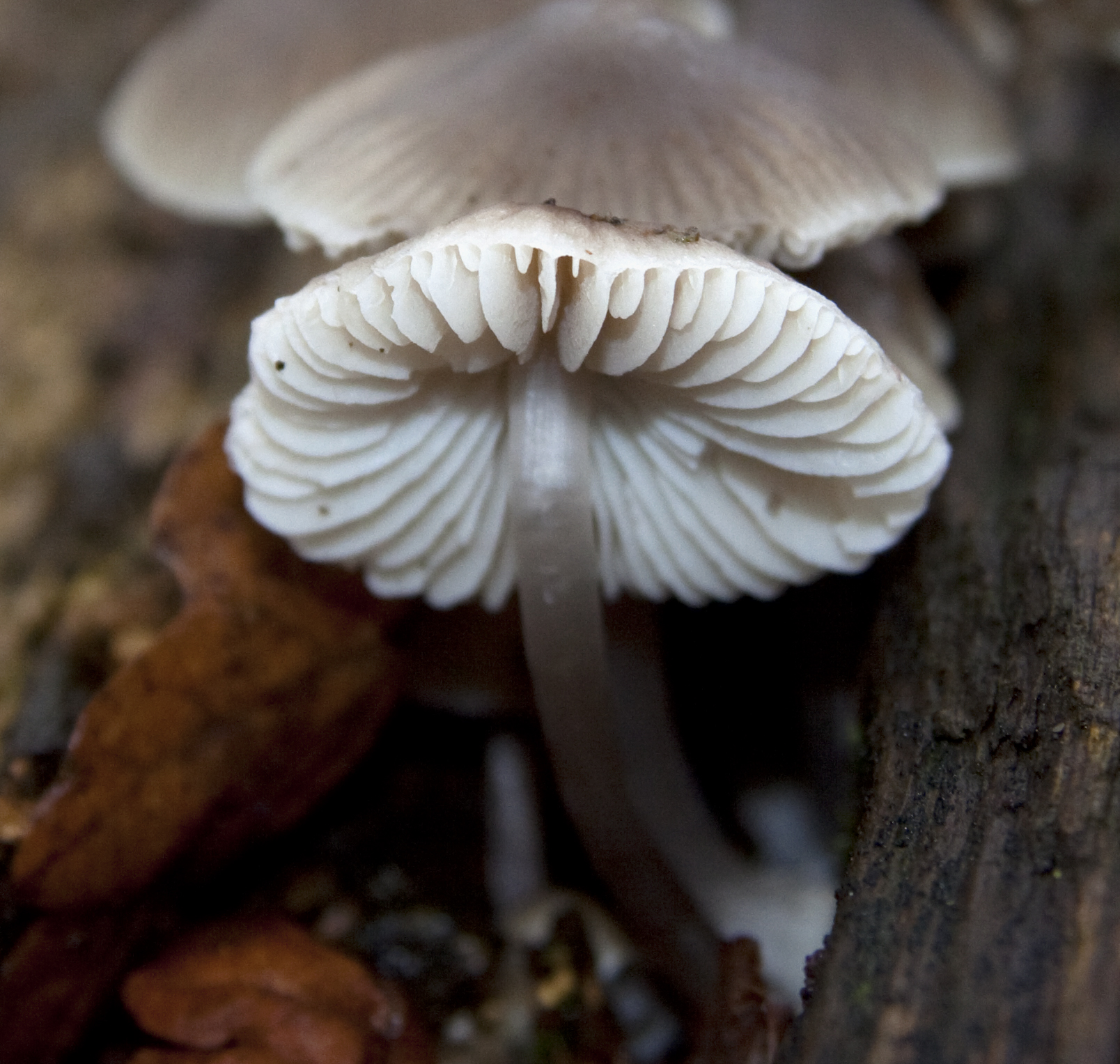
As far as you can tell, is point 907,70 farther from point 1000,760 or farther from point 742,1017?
point 742,1017

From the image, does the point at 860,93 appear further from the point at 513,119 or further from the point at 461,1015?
the point at 461,1015

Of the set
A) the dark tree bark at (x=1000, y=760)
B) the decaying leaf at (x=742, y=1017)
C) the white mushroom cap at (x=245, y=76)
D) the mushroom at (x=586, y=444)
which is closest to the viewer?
the dark tree bark at (x=1000, y=760)

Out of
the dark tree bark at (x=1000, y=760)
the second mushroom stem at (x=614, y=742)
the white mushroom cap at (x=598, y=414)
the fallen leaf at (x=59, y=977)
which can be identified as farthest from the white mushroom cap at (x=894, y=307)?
the fallen leaf at (x=59, y=977)

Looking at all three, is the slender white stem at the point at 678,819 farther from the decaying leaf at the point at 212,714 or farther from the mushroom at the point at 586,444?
the decaying leaf at the point at 212,714

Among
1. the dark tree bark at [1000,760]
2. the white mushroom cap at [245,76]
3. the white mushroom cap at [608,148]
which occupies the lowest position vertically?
the dark tree bark at [1000,760]

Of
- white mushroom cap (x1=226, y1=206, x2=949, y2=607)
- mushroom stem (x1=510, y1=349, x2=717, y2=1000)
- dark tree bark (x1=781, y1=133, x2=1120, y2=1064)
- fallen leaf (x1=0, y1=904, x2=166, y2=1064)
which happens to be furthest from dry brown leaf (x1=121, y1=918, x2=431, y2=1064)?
dark tree bark (x1=781, y1=133, x2=1120, y2=1064)

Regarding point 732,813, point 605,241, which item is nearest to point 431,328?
point 605,241

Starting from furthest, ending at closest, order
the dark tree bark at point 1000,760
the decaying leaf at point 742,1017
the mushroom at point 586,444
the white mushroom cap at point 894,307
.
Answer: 1. the white mushroom cap at point 894,307
2. the decaying leaf at point 742,1017
3. the mushroom at point 586,444
4. the dark tree bark at point 1000,760

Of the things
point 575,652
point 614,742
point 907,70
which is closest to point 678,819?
point 614,742
